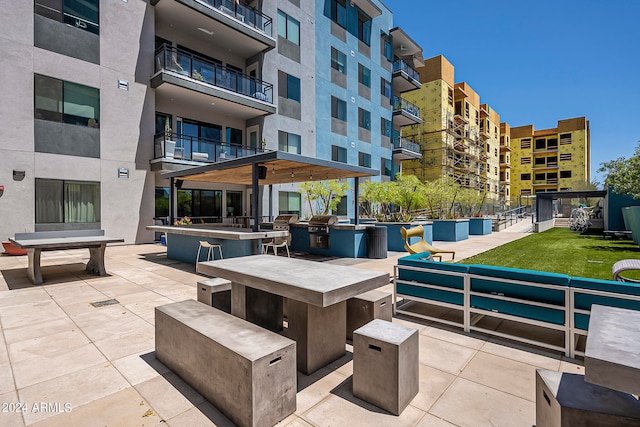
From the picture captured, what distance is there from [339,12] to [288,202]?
15707 mm

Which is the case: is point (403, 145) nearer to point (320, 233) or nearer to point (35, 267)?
point (320, 233)

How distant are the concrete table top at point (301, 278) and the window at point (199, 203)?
47.6ft

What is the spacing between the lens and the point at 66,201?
42.5 ft

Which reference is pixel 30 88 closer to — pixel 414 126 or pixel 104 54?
pixel 104 54

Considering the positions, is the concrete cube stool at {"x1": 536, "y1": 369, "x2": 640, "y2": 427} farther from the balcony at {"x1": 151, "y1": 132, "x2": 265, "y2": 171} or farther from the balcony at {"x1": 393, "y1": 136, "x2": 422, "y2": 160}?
the balcony at {"x1": 393, "y1": 136, "x2": 422, "y2": 160}

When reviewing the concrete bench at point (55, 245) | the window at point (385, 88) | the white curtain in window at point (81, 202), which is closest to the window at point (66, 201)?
the white curtain in window at point (81, 202)

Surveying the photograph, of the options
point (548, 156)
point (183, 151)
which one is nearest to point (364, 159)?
point (183, 151)

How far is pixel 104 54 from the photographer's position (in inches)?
541

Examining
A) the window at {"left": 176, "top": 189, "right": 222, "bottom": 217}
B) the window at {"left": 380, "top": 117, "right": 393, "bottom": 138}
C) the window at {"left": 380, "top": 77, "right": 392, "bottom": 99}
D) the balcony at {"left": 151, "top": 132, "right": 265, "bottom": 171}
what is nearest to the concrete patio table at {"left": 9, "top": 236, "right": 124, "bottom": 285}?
the balcony at {"left": 151, "top": 132, "right": 265, "bottom": 171}

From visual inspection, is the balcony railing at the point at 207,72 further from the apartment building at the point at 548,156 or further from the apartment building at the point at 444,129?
the apartment building at the point at 548,156

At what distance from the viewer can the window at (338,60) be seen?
24.1m

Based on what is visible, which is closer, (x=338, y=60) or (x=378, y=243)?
(x=378, y=243)

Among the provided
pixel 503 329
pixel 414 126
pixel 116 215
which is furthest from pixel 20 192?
pixel 414 126

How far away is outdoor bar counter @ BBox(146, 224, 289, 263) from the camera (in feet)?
27.0
